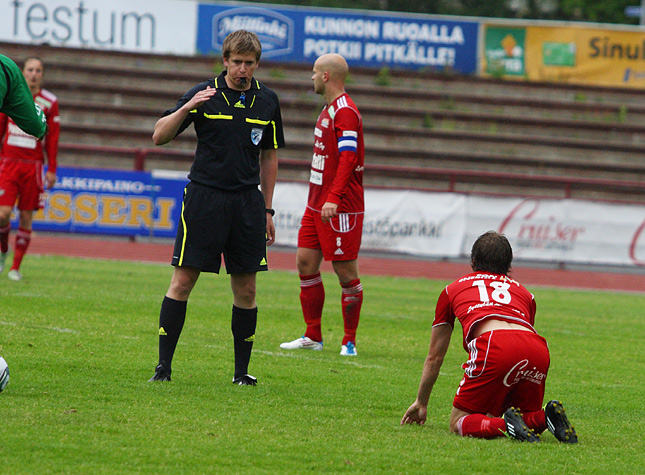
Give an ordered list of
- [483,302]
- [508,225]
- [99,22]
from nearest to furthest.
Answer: [483,302] < [508,225] < [99,22]

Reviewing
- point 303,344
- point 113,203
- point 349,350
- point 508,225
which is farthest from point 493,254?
point 113,203

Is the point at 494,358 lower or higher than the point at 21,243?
higher

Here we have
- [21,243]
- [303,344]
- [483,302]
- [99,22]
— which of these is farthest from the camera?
[99,22]

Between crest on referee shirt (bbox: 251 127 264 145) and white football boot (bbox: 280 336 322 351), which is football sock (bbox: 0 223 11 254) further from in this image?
crest on referee shirt (bbox: 251 127 264 145)

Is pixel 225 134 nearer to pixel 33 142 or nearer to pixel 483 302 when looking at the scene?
pixel 483 302

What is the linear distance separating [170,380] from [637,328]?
670cm

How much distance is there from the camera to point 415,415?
4703mm

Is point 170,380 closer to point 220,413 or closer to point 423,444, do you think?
point 220,413

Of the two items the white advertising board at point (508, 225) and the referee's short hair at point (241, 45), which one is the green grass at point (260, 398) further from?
the white advertising board at point (508, 225)

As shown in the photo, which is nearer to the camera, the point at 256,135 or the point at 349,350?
the point at 256,135

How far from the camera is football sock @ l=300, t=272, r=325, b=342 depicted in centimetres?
751

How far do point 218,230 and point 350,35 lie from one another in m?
22.7

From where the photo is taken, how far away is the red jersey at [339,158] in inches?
280

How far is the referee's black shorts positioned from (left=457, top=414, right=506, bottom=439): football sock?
5.42 feet
